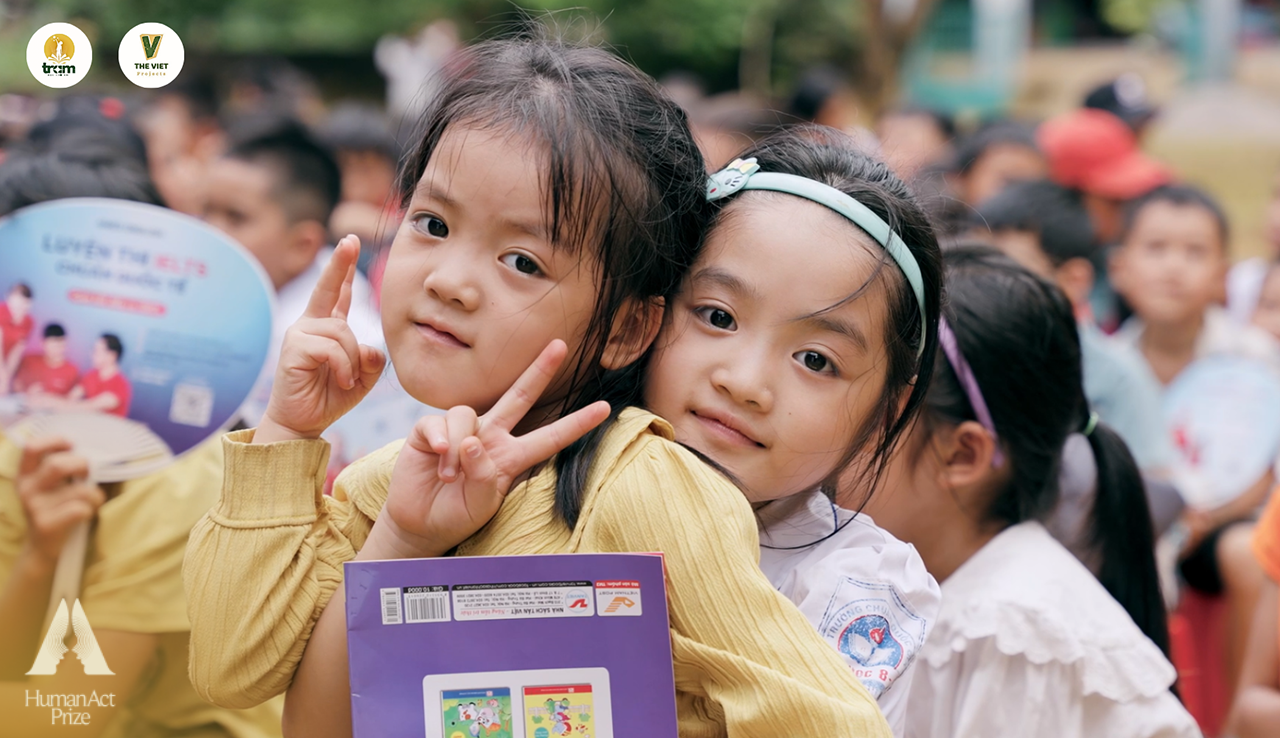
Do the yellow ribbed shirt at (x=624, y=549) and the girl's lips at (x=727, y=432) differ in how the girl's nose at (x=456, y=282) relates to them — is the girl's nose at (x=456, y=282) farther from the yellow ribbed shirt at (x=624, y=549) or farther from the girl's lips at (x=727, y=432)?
the girl's lips at (x=727, y=432)

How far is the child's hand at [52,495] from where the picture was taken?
6.03 feet

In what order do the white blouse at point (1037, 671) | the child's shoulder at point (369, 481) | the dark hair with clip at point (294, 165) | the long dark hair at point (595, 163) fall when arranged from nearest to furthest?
the long dark hair at point (595, 163) → the child's shoulder at point (369, 481) → the white blouse at point (1037, 671) → the dark hair with clip at point (294, 165)

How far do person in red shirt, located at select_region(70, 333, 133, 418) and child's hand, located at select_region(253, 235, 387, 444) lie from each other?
0.79 m

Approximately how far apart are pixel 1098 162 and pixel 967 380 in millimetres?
3816

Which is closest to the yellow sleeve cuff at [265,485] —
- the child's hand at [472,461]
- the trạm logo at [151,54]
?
the child's hand at [472,461]

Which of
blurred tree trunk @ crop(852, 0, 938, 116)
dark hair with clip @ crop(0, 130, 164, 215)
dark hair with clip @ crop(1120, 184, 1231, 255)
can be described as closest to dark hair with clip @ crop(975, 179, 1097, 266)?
dark hair with clip @ crop(1120, 184, 1231, 255)

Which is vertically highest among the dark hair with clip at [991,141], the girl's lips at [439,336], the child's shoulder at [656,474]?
the dark hair with clip at [991,141]

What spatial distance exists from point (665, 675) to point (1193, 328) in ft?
12.3

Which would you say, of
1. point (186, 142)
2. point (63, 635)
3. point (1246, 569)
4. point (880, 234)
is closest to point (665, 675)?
point (880, 234)

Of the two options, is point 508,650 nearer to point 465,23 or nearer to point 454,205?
point 454,205

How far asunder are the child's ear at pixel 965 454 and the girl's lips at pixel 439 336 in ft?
3.35

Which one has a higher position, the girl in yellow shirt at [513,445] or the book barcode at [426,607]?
the girl in yellow shirt at [513,445]

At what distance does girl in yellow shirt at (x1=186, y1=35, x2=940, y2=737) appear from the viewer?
112cm

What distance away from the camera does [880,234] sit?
1.36 m
